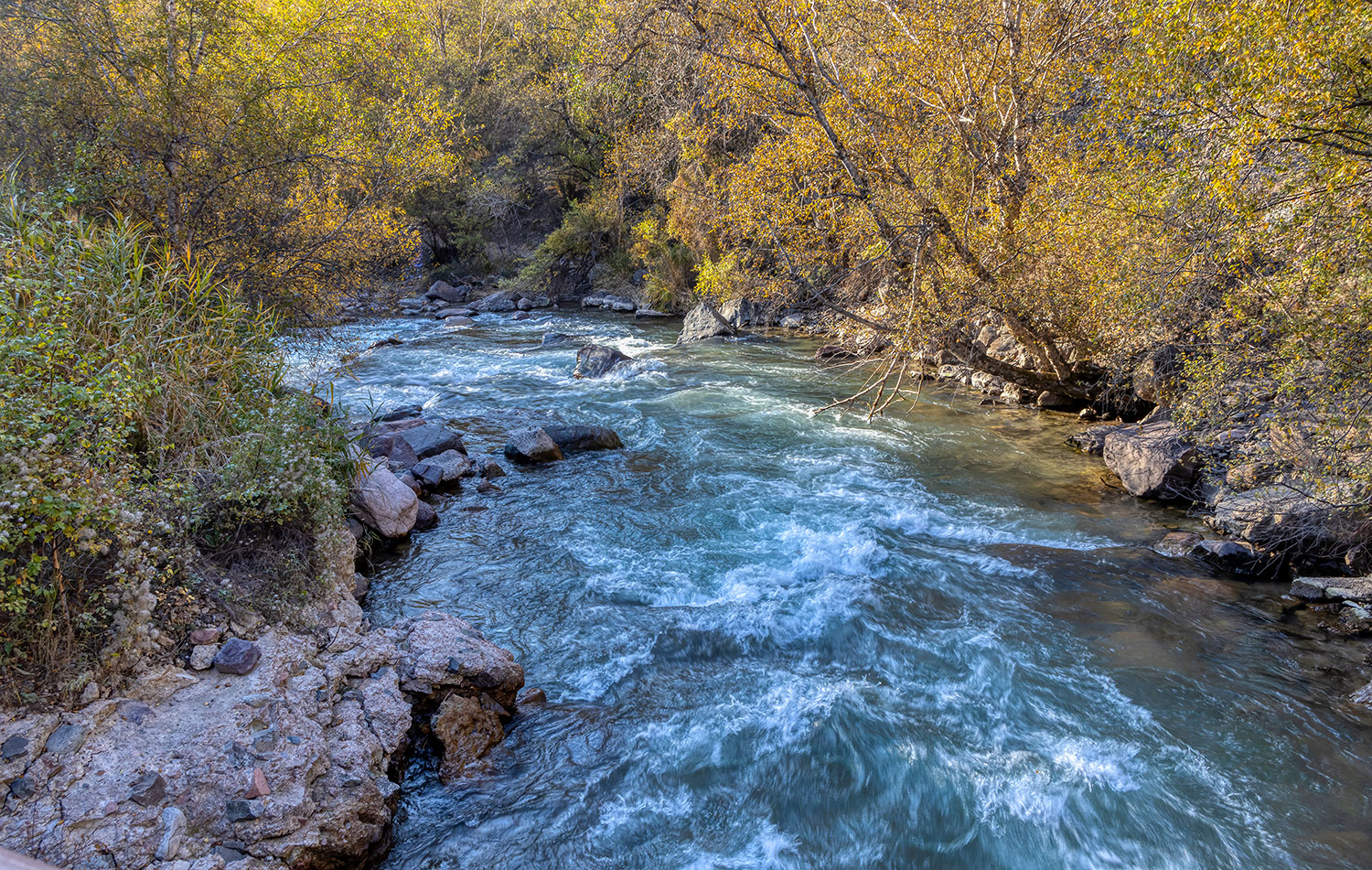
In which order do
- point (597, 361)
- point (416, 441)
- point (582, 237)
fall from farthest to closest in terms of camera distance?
point (582, 237) → point (597, 361) → point (416, 441)

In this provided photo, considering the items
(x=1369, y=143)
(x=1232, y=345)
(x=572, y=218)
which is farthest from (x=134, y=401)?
(x=572, y=218)

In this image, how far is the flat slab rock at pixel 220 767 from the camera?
3373 millimetres

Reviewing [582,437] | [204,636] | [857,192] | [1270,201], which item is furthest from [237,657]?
[857,192]

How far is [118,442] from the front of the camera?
13.5ft

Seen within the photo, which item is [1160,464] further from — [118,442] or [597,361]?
[597,361]

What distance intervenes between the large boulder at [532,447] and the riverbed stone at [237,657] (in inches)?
241

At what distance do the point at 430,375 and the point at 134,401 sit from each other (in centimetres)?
1180

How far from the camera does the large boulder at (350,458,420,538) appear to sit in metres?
7.65

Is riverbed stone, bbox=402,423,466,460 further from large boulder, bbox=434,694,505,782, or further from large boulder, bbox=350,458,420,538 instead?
large boulder, bbox=434,694,505,782

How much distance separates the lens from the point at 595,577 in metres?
7.26

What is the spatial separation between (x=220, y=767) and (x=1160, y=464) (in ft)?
33.7

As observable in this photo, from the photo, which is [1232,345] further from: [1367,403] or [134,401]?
[134,401]

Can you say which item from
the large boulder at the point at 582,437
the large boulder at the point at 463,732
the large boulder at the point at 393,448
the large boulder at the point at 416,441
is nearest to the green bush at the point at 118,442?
the large boulder at the point at 463,732

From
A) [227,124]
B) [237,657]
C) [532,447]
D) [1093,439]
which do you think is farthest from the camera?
[1093,439]
